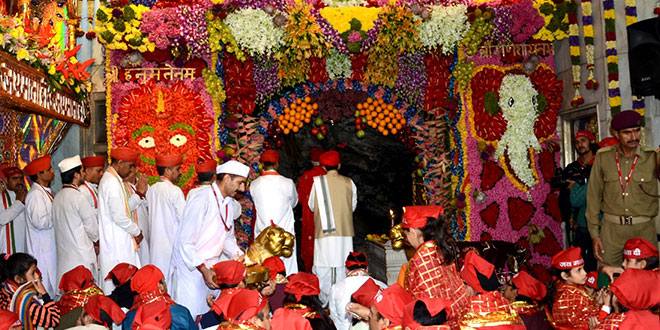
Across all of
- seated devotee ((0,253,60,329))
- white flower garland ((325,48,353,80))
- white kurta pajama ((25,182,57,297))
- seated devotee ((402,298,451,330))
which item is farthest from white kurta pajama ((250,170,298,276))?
seated devotee ((402,298,451,330))

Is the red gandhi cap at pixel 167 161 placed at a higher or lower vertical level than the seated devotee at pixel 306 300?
higher

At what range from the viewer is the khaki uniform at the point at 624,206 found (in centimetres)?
669

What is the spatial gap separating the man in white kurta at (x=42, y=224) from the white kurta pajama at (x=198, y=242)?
2.61 m

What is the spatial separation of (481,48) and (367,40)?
192 cm

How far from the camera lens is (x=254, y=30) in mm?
10125

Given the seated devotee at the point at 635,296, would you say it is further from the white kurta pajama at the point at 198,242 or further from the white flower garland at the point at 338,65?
the white flower garland at the point at 338,65

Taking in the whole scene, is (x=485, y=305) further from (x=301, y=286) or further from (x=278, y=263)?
(x=278, y=263)

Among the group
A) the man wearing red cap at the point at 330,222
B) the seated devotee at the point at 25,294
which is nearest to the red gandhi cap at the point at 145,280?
the seated devotee at the point at 25,294

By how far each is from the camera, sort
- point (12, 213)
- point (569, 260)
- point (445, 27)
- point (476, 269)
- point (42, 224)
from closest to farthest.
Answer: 1. point (476, 269)
2. point (569, 260)
3. point (42, 224)
4. point (12, 213)
5. point (445, 27)

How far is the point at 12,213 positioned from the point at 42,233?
425 millimetres

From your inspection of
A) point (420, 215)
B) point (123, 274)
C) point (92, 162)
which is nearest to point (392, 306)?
point (420, 215)

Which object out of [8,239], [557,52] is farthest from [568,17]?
[8,239]

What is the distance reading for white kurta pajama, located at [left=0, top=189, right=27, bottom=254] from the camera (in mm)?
8344

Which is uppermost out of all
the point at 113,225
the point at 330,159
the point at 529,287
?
the point at 330,159
